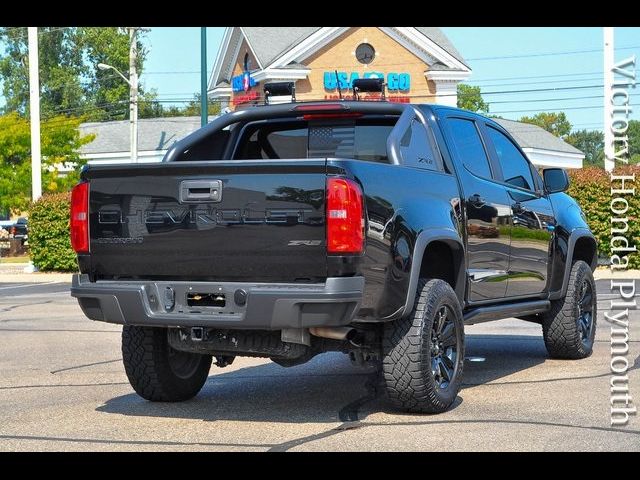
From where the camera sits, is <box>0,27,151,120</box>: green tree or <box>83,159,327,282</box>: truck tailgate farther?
<box>0,27,151,120</box>: green tree

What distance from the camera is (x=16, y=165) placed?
46062 millimetres

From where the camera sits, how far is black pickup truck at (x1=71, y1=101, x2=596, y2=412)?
643 cm

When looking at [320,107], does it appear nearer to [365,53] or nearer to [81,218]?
[81,218]

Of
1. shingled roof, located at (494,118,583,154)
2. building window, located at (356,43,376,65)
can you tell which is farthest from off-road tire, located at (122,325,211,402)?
shingled roof, located at (494,118,583,154)

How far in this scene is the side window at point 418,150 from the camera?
7.54 meters

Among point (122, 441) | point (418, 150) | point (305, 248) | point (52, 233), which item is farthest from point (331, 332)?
point (52, 233)

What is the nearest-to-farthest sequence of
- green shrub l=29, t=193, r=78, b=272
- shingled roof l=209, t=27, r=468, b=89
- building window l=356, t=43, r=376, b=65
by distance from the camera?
green shrub l=29, t=193, r=78, b=272
shingled roof l=209, t=27, r=468, b=89
building window l=356, t=43, r=376, b=65

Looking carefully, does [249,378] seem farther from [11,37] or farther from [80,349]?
[11,37]

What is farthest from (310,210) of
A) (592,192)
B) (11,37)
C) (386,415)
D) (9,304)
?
(11,37)

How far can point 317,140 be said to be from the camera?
8234 millimetres

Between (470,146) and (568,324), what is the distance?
6.52 ft

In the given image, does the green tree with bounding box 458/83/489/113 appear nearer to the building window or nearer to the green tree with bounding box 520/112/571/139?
the green tree with bounding box 520/112/571/139

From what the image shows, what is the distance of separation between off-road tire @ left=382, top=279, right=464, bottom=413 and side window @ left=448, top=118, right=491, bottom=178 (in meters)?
1.54
